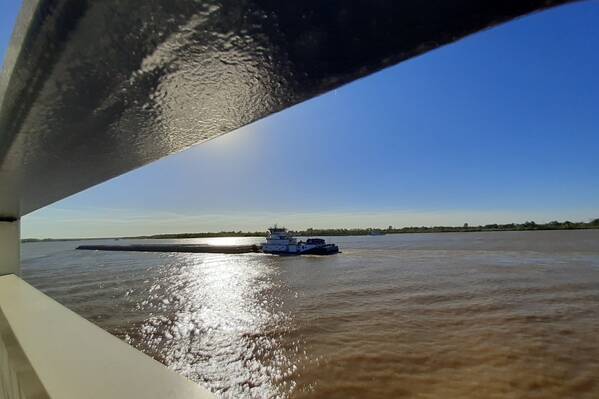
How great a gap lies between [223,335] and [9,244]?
634cm

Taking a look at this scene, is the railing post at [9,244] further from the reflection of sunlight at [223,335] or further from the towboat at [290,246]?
the towboat at [290,246]

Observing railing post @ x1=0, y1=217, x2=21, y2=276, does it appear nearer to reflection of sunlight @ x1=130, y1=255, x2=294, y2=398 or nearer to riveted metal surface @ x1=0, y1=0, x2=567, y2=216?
riveted metal surface @ x1=0, y1=0, x2=567, y2=216

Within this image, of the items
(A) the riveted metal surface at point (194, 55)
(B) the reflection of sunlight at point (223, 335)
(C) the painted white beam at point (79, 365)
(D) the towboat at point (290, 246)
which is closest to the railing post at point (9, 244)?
(C) the painted white beam at point (79, 365)

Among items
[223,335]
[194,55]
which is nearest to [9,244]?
[194,55]

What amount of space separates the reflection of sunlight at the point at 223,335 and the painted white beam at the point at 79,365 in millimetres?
4765

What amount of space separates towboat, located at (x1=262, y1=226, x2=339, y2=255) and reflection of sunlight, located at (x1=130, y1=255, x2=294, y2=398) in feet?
50.6

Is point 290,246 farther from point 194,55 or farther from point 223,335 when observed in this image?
point 194,55

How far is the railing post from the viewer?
3.56 metres

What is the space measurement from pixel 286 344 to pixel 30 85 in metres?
8.05

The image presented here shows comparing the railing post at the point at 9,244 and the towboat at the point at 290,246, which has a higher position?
the railing post at the point at 9,244

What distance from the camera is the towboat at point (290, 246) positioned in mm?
32250

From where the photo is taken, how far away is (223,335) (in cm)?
881

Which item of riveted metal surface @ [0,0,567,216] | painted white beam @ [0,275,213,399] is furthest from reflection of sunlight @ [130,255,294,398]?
riveted metal surface @ [0,0,567,216]

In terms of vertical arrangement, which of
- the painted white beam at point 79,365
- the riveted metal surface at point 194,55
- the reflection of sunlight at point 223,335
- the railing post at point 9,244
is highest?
the riveted metal surface at point 194,55
